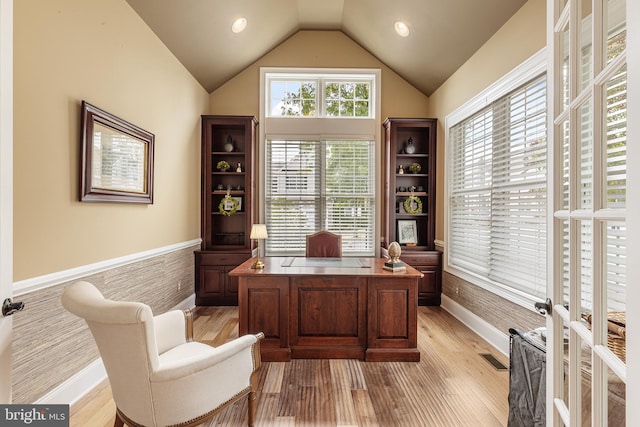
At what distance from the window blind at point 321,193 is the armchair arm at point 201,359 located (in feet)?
10.1

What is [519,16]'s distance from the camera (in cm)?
283

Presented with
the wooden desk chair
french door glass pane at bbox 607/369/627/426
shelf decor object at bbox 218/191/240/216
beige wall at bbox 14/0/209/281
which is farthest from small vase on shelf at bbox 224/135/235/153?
french door glass pane at bbox 607/369/627/426

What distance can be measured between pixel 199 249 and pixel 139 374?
10.4ft

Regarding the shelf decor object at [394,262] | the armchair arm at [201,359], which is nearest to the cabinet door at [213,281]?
the shelf decor object at [394,262]

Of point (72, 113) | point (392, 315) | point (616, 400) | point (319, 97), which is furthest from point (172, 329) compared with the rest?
point (319, 97)

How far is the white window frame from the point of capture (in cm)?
262

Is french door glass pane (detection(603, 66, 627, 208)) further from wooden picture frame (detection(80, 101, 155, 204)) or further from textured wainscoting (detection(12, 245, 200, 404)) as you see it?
wooden picture frame (detection(80, 101, 155, 204))

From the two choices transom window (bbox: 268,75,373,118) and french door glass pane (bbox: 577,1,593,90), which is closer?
french door glass pane (bbox: 577,1,593,90)

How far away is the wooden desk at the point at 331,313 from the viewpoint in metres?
2.84

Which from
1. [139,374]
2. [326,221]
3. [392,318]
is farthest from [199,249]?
[139,374]

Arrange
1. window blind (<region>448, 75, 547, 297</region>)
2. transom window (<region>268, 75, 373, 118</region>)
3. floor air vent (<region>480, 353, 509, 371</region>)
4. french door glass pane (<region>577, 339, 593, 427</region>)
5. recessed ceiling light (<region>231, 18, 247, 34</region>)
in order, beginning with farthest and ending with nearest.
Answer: transom window (<region>268, 75, 373, 118</region>), recessed ceiling light (<region>231, 18, 247, 34</region>), floor air vent (<region>480, 353, 509, 371</region>), window blind (<region>448, 75, 547, 297</region>), french door glass pane (<region>577, 339, 593, 427</region>)

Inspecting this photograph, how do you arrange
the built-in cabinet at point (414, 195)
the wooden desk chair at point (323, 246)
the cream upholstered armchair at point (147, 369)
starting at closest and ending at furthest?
the cream upholstered armchair at point (147, 369) → the wooden desk chair at point (323, 246) → the built-in cabinet at point (414, 195)

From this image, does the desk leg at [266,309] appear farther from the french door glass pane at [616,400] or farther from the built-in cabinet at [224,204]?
the french door glass pane at [616,400]

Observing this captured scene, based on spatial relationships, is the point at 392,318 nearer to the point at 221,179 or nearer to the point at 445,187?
the point at 445,187
